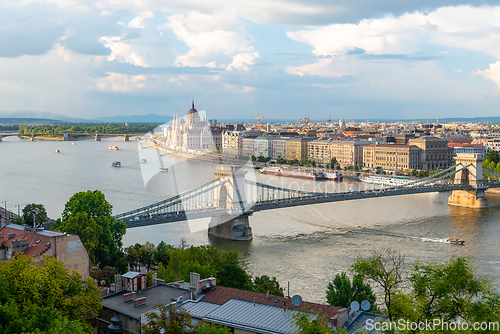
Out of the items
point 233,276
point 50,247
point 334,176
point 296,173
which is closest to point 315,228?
point 233,276

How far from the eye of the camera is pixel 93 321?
859cm

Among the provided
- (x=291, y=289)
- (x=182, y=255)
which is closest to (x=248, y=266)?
(x=291, y=289)

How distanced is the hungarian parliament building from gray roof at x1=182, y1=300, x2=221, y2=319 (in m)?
58.7

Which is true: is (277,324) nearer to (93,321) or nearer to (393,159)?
(93,321)

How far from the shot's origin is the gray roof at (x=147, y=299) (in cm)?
815

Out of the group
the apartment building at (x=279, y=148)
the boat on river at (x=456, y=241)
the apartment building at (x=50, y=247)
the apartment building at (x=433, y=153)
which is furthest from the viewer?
the apartment building at (x=279, y=148)

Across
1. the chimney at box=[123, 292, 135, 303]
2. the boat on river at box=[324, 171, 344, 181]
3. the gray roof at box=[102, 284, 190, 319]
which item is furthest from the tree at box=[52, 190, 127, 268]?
the boat on river at box=[324, 171, 344, 181]

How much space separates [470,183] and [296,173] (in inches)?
737

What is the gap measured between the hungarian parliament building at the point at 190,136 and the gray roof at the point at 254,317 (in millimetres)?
59098

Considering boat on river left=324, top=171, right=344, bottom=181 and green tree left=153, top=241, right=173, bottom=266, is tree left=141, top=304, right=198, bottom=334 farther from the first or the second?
boat on river left=324, top=171, right=344, bottom=181

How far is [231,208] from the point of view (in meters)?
21.8

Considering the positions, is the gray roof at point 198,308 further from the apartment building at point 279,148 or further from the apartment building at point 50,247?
the apartment building at point 279,148

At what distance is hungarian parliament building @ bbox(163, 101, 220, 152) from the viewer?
6950cm

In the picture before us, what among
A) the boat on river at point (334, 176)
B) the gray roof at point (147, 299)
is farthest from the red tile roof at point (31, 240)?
Answer: the boat on river at point (334, 176)
